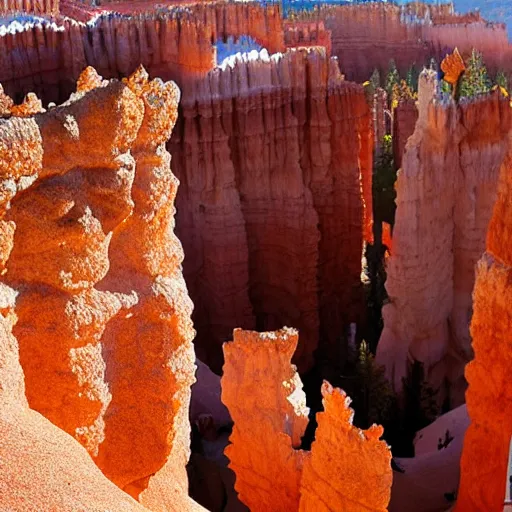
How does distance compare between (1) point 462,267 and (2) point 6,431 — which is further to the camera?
(1) point 462,267

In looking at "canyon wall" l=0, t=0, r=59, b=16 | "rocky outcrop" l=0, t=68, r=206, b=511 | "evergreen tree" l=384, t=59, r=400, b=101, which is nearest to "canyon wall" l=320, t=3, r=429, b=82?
"evergreen tree" l=384, t=59, r=400, b=101

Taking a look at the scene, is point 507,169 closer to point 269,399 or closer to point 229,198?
point 269,399

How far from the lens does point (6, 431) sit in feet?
8.00

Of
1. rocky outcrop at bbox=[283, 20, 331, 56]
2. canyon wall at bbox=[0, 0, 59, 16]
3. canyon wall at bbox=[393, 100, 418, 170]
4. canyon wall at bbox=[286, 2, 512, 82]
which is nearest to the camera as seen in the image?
canyon wall at bbox=[0, 0, 59, 16]

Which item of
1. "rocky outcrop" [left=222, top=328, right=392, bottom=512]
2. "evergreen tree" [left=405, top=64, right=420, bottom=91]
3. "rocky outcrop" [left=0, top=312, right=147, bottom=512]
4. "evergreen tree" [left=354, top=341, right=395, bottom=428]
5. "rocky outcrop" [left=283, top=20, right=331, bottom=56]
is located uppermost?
"rocky outcrop" [left=0, top=312, right=147, bottom=512]

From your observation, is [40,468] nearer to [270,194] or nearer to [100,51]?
[100,51]

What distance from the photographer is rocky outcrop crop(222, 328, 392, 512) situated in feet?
15.9

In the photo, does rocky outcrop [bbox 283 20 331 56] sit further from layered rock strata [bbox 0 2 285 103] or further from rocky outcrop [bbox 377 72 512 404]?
rocky outcrop [bbox 377 72 512 404]

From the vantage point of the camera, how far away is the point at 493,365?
551 cm

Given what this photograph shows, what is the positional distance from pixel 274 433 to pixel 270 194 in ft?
16.3

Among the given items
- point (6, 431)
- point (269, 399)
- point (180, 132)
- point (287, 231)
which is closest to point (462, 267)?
point (287, 231)

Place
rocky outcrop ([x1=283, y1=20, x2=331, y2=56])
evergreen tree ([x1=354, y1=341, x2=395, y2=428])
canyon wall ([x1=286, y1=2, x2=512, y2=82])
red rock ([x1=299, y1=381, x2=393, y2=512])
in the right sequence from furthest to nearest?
1. canyon wall ([x1=286, y1=2, x2=512, y2=82])
2. rocky outcrop ([x1=283, y1=20, x2=331, y2=56])
3. evergreen tree ([x1=354, y1=341, x2=395, y2=428])
4. red rock ([x1=299, y1=381, x2=393, y2=512])

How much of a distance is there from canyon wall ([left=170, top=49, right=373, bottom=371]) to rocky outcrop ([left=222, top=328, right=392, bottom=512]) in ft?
14.2

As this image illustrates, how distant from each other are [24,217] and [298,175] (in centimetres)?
704
